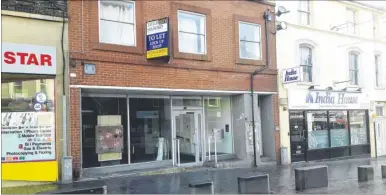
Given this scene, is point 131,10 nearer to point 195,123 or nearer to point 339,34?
point 195,123

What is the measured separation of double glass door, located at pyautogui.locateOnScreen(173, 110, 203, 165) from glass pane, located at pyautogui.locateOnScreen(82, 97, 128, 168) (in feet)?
6.79

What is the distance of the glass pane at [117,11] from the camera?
12.2 meters

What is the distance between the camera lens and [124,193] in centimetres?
973

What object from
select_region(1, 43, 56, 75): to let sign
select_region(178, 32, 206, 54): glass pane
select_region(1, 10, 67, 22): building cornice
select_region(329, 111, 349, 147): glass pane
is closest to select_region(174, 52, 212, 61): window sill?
select_region(178, 32, 206, 54): glass pane

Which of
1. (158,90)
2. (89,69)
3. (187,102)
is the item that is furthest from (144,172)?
(89,69)

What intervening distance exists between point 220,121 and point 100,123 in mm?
5045

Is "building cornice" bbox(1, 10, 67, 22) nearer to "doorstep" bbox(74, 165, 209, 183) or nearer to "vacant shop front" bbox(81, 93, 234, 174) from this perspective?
"vacant shop front" bbox(81, 93, 234, 174)

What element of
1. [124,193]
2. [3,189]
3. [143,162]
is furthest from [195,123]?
[3,189]

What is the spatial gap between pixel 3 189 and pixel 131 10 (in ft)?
20.4

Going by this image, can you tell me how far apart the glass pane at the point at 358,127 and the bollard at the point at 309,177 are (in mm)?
9631

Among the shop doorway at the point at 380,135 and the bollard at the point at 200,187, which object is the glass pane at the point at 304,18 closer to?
the shop doorway at the point at 380,135

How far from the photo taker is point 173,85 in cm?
1330

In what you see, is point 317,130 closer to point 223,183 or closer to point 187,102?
point 187,102

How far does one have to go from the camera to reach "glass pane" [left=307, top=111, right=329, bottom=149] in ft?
57.5
